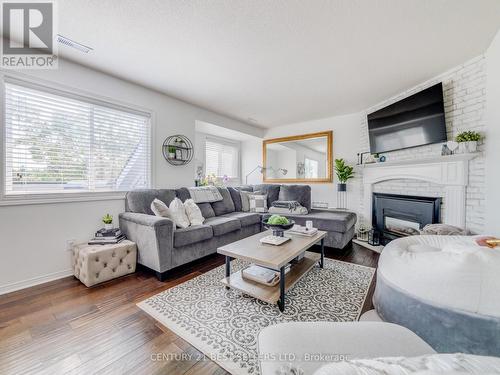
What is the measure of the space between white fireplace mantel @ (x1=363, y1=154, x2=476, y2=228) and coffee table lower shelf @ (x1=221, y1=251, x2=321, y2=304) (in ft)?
6.36

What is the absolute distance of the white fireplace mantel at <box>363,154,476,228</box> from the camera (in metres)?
2.58

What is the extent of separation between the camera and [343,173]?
13.6 ft

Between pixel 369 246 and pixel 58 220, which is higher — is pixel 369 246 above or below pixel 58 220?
below

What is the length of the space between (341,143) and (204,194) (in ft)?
9.47

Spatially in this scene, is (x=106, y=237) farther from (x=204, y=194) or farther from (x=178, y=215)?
(x=204, y=194)

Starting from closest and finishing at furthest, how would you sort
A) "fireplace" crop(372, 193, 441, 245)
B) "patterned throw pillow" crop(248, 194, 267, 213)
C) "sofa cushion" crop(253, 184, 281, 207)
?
"fireplace" crop(372, 193, 441, 245)
"patterned throw pillow" crop(248, 194, 267, 213)
"sofa cushion" crop(253, 184, 281, 207)

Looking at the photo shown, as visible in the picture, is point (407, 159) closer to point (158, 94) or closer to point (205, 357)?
point (205, 357)

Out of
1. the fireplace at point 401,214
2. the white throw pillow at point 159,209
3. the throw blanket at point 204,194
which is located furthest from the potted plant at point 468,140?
the white throw pillow at point 159,209

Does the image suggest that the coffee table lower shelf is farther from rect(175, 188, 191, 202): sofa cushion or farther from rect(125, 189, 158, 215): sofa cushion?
rect(175, 188, 191, 202): sofa cushion

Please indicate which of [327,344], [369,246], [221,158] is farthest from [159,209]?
[369,246]

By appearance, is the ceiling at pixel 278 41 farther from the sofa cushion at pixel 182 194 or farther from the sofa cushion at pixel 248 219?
the sofa cushion at pixel 248 219

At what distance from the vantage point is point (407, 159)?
10.5ft

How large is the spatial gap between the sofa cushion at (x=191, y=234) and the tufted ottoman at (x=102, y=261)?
0.54 meters

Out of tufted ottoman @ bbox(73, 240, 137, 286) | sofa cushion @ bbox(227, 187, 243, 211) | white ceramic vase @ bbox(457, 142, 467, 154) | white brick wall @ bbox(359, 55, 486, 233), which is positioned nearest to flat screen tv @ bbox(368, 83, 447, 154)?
white brick wall @ bbox(359, 55, 486, 233)
